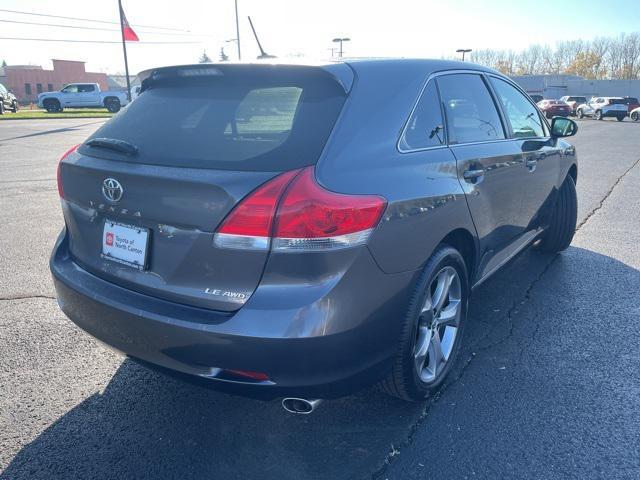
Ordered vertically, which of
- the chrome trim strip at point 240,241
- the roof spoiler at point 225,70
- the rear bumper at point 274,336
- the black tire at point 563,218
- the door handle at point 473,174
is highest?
the roof spoiler at point 225,70

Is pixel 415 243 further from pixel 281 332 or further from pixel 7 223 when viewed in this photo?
pixel 7 223

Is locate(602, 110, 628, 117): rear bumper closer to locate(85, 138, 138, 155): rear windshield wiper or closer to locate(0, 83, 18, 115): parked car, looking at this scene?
locate(0, 83, 18, 115): parked car

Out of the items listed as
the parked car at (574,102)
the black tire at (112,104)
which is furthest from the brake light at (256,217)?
the parked car at (574,102)

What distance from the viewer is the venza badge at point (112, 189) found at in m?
2.25

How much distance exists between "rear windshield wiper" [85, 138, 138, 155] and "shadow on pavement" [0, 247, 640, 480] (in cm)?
128

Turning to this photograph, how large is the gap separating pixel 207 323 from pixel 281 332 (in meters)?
0.30

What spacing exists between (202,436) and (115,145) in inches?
54.6

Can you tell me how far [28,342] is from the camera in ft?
10.9

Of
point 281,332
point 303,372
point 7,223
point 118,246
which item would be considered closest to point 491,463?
point 303,372

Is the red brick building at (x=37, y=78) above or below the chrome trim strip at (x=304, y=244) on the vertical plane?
below

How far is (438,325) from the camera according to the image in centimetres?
281

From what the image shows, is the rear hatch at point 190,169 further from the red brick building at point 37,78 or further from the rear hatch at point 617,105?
the red brick building at point 37,78

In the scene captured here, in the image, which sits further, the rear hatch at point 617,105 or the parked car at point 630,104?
the parked car at point 630,104

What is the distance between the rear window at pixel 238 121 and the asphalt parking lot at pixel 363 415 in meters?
1.26
